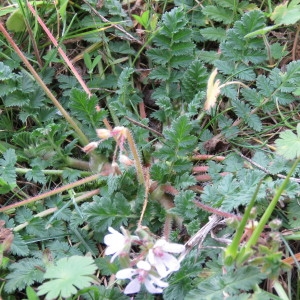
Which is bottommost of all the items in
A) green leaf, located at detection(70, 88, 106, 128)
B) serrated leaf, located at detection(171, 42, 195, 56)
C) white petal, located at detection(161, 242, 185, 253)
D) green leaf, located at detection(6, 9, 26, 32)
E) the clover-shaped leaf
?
white petal, located at detection(161, 242, 185, 253)

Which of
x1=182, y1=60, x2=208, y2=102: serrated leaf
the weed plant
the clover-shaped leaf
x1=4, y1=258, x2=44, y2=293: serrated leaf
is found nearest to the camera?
the weed plant

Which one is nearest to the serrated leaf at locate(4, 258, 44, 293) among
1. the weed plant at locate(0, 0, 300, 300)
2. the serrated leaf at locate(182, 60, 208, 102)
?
the weed plant at locate(0, 0, 300, 300)

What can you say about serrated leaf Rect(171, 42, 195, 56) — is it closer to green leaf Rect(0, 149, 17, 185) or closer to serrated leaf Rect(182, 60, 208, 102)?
serrated leaf Rect(182, 60, 208, 102)

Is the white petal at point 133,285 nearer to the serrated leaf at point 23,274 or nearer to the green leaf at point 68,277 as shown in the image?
the green leaf at point 68,277

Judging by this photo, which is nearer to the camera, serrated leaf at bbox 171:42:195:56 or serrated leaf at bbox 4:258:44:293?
serrated leaf at bbox 4:258:44:293

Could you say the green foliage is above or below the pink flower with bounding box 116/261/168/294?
below

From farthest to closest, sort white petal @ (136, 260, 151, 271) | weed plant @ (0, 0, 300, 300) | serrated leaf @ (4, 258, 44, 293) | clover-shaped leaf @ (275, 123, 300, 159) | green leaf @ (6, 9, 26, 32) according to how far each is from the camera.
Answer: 1. green leaf @ (6, 9, 26, 32)
2. clover-shaped leaf @ (275, 123, 300, 159)
3. serrated leaf @ (4, 258, 44, 293)
4. weed plant @ (0, 0, 300, 300)
5. white petal @ (136, 260, 151, 271)

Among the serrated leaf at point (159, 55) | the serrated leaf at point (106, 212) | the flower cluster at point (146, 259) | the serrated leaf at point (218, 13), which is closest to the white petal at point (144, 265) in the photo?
the flower cluster at point (146, 259)

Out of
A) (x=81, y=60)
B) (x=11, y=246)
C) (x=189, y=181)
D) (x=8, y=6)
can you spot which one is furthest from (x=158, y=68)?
(x=11, y=246)

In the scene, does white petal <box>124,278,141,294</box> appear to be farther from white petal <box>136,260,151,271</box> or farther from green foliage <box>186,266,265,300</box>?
green foliage <box>186,266,265,300</box>

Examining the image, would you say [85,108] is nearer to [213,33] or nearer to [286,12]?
[213,33]
